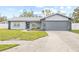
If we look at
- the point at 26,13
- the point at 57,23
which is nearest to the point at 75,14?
the point at 57,23

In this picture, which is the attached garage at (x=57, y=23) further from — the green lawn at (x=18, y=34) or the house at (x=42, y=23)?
the green lawn at (x=18, y=34)

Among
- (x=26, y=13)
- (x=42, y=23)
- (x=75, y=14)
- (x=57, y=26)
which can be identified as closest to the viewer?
(x=75, y=14)

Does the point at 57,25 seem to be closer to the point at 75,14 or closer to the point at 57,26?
the point at 57,26

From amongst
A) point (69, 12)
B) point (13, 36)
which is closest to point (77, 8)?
point (69, 12)

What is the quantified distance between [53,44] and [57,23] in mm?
509

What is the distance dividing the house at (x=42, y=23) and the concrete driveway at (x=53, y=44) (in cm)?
14

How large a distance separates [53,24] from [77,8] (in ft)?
2.15

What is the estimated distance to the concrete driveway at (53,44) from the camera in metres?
8.12

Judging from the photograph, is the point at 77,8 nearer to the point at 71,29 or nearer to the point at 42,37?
the point at 71,29

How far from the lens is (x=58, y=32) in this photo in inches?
328

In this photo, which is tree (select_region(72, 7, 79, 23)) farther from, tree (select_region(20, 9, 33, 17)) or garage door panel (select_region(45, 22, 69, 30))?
tree (select_region(20, 9, 33, 17))

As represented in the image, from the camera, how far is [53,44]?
26.8 feet

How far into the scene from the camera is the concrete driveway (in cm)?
812

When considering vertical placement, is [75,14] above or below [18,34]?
above
